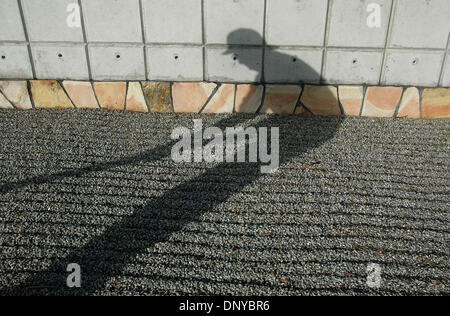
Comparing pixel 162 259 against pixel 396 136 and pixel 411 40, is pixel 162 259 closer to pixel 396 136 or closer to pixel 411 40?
pixel 396 136

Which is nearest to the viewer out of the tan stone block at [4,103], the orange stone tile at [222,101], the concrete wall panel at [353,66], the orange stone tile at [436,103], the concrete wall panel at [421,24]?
the concrete wall panel at [421,24]

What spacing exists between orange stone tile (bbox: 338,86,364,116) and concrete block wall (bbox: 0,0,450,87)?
0.38 feet

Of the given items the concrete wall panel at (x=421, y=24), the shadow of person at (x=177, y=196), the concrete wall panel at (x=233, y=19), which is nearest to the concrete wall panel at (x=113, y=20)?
the concrete wall panel at (x=233, y=19)

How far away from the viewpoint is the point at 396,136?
4816mm

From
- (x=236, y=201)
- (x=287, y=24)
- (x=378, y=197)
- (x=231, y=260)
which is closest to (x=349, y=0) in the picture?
(x=287, y=24)

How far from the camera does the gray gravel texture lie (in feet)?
9.07

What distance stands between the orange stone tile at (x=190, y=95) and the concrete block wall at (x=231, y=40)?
0.32 feet

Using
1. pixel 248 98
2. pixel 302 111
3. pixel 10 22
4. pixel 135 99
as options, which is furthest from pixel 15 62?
pixel 302 111

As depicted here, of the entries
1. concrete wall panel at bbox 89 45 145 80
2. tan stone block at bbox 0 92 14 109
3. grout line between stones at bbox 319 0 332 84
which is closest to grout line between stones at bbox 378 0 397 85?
grout line between stones at bbox 319 0 332 84

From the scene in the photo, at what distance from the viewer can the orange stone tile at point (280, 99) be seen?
207 inches

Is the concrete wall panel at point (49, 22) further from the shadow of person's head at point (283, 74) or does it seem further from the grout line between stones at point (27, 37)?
the shadow of person's head at point (283, 74)

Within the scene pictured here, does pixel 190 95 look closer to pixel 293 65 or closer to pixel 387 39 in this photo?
pixel 293 65

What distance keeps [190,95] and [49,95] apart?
197 cm
